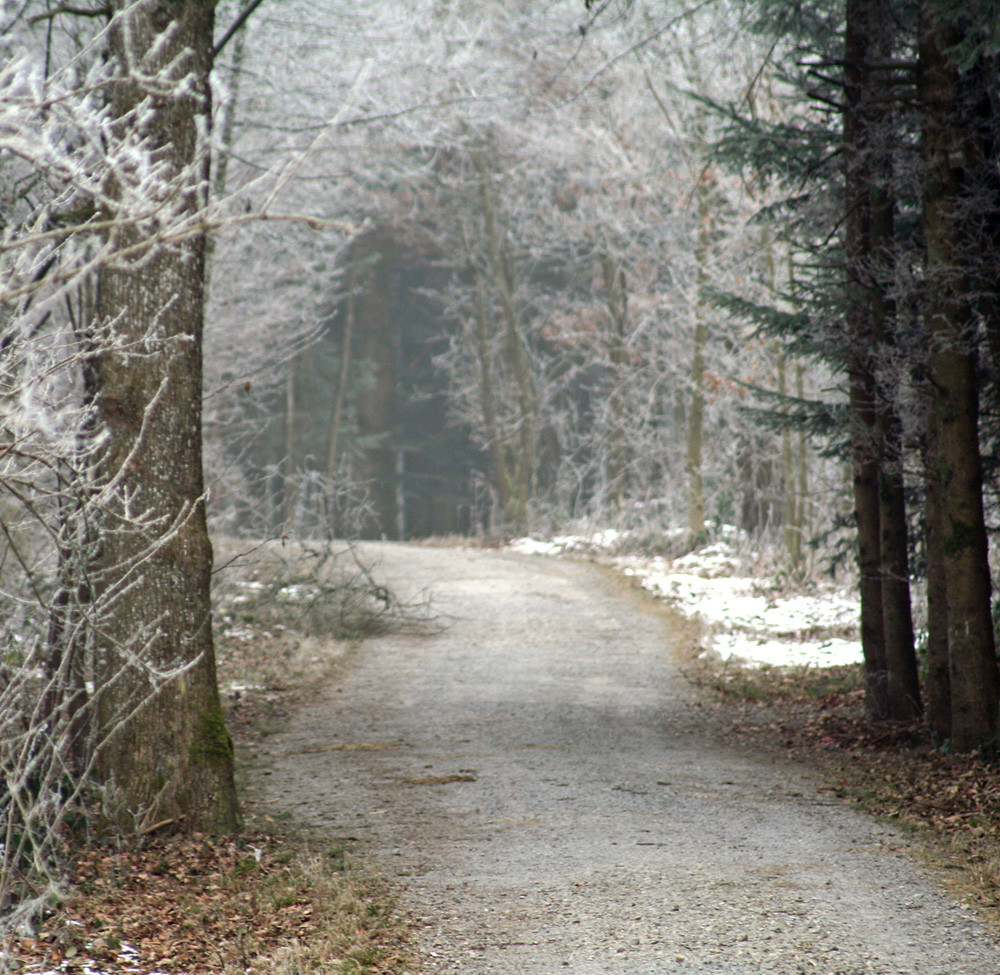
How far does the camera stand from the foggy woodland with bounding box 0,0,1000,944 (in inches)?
168

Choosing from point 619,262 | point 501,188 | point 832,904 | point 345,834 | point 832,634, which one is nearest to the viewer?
point 832,904

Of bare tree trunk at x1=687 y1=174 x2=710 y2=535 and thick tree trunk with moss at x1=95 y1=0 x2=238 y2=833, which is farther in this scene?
bare tree trunk at x1=687 y1=174 x2=710 y2=535

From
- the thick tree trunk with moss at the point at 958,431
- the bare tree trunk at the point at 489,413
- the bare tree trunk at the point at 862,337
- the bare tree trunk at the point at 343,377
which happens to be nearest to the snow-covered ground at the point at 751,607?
the bare tree trunk at the point at 862,337

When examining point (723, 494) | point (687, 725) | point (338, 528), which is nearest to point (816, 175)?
point (687, 725)

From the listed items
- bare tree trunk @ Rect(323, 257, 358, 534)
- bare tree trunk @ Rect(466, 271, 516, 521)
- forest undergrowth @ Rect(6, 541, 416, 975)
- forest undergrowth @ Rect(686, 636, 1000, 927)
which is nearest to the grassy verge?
forest undergrowth @ Rect(6, 541, 416, 975)

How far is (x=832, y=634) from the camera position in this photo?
12.8 meters

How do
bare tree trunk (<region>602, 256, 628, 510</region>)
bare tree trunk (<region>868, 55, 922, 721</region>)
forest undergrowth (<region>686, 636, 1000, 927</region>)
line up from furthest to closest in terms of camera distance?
bare tree trunk (<region>602, 256, 628, 510</region>) < bare tree trunk (<region>868, 55, 922, 721</region>) < forest undergrowth (<region>686, 636, 1000, 927</region>)

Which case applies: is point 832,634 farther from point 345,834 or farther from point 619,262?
point 619,262

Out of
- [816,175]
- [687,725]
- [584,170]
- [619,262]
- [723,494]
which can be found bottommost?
[687,725]

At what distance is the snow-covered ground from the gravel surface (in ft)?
4.98

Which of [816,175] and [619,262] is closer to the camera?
[816,175]

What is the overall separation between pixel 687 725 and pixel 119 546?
567cm

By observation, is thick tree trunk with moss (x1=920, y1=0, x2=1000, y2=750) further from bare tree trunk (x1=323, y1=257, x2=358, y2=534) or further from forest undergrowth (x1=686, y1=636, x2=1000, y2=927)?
bare tree trunk (x1=323, y1=257, x2=358, y2=534)

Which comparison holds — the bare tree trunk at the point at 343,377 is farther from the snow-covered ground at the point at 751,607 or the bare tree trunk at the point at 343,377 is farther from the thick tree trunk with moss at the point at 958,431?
the thick tree trunk with moss at the point at 958,431
